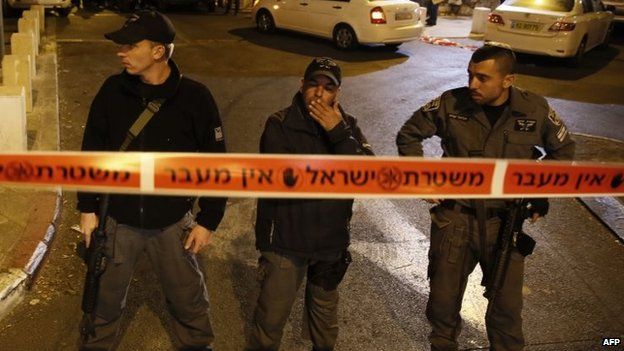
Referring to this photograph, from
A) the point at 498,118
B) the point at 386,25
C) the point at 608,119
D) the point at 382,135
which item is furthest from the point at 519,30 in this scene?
the point at 498,118

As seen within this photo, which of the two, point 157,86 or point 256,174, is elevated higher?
point 157,86

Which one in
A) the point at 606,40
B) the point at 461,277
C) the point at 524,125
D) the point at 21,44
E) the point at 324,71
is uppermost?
the point at 324,71

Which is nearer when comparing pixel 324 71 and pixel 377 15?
pixel 324 71

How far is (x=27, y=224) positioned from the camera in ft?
15.8

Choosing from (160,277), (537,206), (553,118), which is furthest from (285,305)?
(553,118)

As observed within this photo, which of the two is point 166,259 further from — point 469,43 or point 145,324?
point 469,43

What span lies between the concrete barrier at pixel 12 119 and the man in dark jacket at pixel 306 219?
3907 millimetres

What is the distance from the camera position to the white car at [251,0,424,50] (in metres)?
12.3

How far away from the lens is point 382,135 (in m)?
7.61

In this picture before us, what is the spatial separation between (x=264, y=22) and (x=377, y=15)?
3.48 metres

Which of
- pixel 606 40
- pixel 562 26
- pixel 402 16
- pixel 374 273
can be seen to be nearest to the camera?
pixel 374 273

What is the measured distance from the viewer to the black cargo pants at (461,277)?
323cm

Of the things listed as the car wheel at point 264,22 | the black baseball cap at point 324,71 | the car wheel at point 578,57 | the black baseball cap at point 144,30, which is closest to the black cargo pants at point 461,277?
the black baseball cap at point 324,71

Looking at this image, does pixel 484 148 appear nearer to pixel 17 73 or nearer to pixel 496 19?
pixel 17 73
